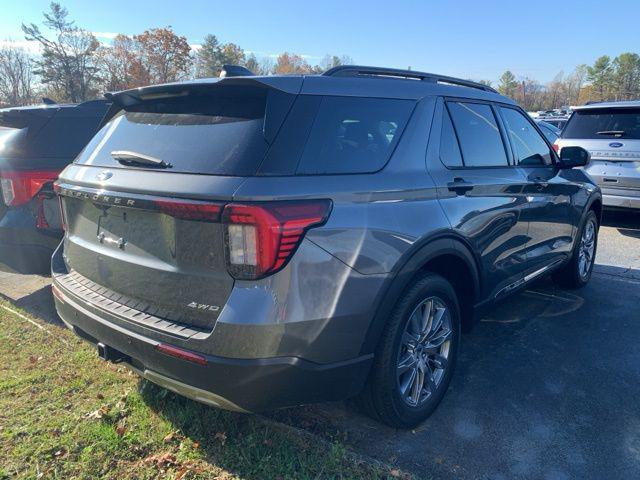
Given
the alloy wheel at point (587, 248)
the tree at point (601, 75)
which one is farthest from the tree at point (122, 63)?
the tree at point (601, 75)

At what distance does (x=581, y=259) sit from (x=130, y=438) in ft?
15.0

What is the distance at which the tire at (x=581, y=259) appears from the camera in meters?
5.08

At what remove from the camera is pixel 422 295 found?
9.12 ft

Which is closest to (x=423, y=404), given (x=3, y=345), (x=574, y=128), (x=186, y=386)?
(x=186, y=386)

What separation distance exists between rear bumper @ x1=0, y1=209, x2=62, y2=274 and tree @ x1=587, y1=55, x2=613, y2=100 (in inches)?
3730

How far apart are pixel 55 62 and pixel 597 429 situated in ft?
210

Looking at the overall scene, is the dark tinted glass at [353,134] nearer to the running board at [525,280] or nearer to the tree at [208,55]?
the running board at [525,280]

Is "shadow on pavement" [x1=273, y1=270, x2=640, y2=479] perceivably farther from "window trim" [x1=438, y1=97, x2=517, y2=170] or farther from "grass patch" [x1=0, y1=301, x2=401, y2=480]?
"window trim" [x1=438, y1=97, x2=517, y2=170]

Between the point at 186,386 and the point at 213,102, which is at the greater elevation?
the point at 213,102

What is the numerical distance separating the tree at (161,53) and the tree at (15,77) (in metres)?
12.6

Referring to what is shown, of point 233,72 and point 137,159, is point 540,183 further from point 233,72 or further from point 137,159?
point 137,159

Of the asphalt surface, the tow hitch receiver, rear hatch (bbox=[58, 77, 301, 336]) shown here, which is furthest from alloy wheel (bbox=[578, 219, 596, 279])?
the tow hitch receiver

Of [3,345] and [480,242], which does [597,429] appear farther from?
[3,345]

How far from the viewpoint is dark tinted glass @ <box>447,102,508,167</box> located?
3.28 m
